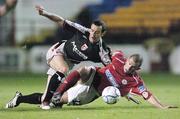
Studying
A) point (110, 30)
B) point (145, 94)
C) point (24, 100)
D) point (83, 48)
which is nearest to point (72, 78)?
point (83, 48)

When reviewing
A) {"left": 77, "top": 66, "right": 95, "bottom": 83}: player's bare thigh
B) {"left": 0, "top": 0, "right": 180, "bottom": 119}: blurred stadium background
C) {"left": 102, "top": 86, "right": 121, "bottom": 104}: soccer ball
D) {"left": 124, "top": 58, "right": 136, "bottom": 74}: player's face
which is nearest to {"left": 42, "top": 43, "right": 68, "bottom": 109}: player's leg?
{"left": 77, "top": 66, "right": 95, "bottom": 83}: player's bare thigh

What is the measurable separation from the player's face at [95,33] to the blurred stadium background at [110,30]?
14480 mm

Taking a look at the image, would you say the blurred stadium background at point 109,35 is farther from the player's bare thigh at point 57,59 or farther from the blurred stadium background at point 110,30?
the player's bare thigh at point 57,59

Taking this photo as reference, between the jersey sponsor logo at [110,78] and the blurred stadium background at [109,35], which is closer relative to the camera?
the jersey sponsor logo at [110,78]

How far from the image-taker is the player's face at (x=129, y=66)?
37.7 ft

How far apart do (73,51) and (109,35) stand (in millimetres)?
16720

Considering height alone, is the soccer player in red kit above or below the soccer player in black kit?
below

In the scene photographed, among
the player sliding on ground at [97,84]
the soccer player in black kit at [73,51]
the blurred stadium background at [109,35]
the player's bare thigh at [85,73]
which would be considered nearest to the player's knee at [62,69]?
the soccer player in black kit at [73,51]

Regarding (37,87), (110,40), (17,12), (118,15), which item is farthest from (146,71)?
(37,87)

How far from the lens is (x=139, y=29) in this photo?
96.0ft

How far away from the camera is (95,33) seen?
11781 mm

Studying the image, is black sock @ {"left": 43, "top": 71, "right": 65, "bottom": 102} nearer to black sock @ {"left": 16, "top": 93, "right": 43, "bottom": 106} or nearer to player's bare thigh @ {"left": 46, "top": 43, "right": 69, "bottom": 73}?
player's bare thigh @ {"left": 46, "top": 43, "right": 69, "bottom": 73}

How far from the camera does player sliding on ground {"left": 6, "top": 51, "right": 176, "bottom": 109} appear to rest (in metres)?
11.7

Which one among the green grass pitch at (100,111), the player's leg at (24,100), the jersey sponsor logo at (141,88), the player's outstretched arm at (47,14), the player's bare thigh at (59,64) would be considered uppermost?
the player's outstretched arm at (47,14)
